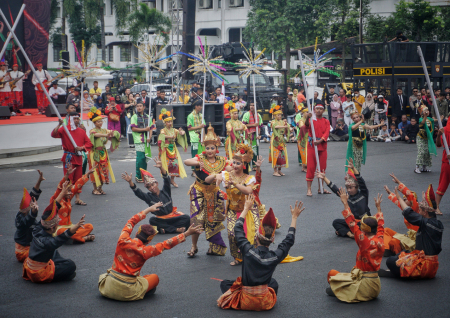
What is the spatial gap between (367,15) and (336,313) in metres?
31.6

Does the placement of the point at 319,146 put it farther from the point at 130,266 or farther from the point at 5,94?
the point at 5,94

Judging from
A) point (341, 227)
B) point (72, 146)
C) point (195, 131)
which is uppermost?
point (195, 131)

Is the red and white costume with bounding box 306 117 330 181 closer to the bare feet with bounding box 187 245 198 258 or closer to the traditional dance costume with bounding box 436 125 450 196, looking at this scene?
the traditional dance costume with bounding box 436 125 450 196

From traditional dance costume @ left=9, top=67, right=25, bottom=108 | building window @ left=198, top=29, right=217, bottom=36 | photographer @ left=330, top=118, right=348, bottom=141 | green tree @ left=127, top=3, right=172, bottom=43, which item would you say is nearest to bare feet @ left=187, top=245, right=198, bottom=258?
photographer @ left=330, top=118, right=348, bottom=141

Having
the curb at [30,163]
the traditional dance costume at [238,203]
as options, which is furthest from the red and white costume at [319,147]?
the curb at [30,163]

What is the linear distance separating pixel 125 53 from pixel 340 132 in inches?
1558

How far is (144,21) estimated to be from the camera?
1742 inches

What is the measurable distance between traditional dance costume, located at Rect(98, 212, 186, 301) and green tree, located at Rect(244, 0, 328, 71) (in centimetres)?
3164

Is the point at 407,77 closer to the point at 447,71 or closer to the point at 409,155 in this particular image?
the point at 447,71

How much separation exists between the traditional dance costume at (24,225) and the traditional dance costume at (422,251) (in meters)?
4.35

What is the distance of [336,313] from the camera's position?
16.6ft

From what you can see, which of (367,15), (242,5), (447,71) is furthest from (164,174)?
(242,5)

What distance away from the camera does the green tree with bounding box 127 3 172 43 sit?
1730 inches

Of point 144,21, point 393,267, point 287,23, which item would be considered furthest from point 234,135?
point 144,21
